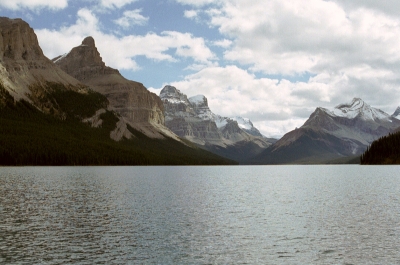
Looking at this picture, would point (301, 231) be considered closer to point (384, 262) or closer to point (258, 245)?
point (258, 245)

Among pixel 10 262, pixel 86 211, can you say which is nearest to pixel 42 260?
pixel 10 262

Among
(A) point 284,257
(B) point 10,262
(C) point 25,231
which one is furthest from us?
(C) point 25,231

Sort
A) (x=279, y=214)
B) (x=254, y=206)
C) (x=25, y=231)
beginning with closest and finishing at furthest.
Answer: (x=25, y=231)
(x=279, y=214)
(x=254, y=206)

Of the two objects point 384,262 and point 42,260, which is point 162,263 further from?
point 384,262

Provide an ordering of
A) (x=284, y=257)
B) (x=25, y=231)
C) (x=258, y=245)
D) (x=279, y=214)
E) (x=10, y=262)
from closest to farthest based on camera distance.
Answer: (x=10, y=262), (x=284, y=257), (x=258, y=245), (x=25, y=231), (x=279, y=214)

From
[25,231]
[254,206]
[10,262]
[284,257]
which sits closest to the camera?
[10,262]

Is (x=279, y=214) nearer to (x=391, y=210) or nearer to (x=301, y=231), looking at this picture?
(x=301, y=231)

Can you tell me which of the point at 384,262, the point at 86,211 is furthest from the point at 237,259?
the point at 86,211

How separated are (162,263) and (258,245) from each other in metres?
9.50

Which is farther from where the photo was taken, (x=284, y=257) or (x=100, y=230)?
(x=100, y=230)

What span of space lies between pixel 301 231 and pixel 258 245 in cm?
762

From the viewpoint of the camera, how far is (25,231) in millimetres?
42250

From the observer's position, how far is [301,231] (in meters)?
43.5

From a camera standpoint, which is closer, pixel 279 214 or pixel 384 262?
pixel 384 262
